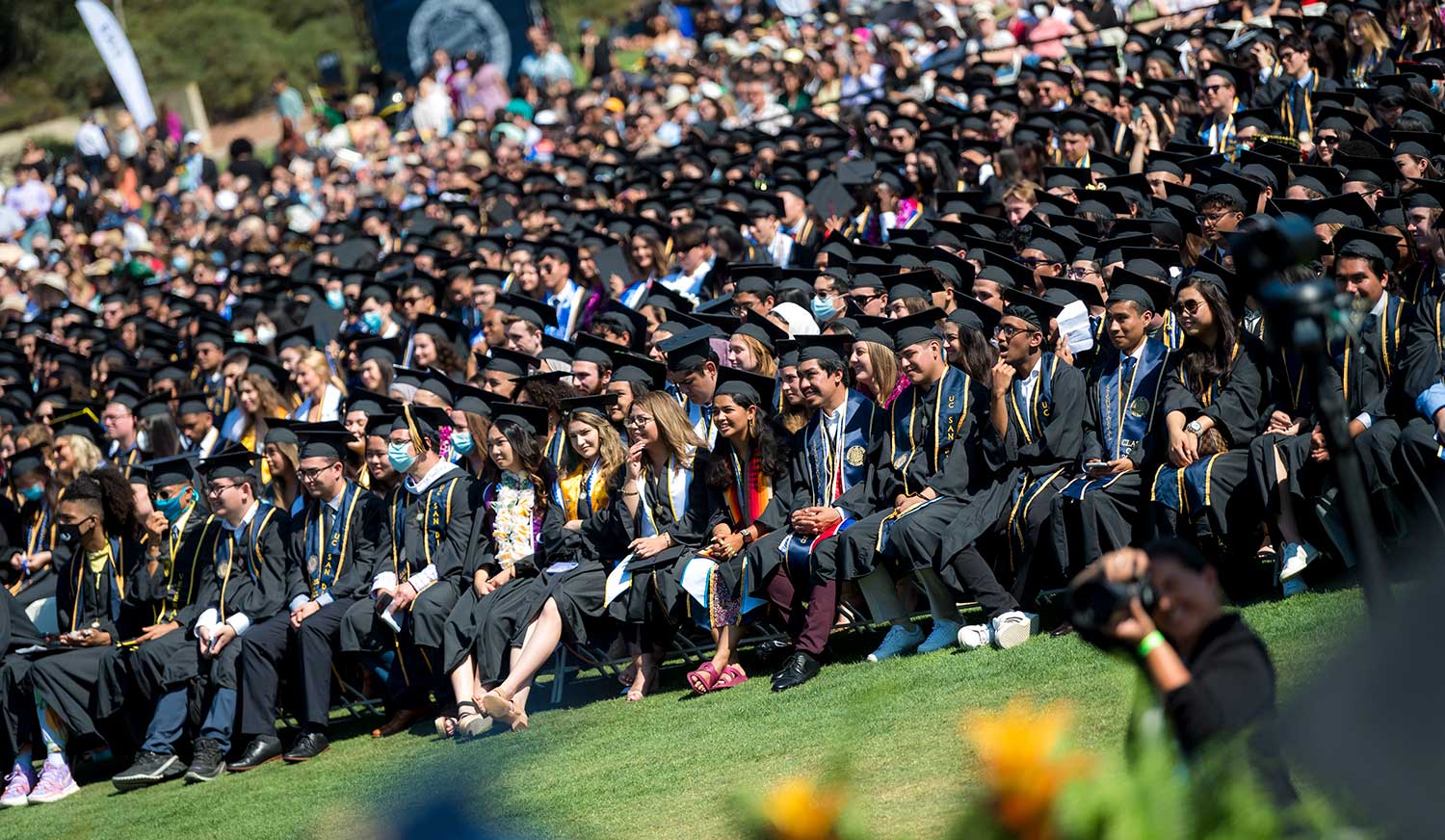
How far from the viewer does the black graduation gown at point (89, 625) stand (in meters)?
9.45

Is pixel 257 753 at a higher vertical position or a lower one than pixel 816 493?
lower

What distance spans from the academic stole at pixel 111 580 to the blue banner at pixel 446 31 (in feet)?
68.7

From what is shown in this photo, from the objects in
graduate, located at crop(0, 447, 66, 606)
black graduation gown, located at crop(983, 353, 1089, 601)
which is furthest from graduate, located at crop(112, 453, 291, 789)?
black graduation gown, located at crop(983, 353, 1089, 601)

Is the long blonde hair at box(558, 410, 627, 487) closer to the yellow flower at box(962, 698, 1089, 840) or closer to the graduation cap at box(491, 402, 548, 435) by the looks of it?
the graduation cap at box(491, 402, 548, 435)

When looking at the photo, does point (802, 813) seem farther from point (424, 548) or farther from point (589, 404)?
point (424, 548)

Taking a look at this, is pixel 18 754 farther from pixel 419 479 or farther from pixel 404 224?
pixel 404 224

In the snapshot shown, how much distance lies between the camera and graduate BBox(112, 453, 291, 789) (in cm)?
908

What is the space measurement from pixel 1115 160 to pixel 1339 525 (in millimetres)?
5863

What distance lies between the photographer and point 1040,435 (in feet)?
27.6

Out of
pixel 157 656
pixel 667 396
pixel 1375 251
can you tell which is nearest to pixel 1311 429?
pixel 1375 251

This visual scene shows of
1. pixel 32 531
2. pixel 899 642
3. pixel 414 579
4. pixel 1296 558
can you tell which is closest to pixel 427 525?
pixel 414 579

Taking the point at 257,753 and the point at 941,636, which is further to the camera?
the point at 257,753

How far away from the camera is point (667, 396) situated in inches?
353

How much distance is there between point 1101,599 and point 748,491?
5376mm
